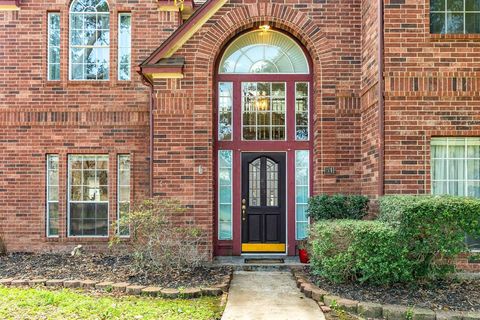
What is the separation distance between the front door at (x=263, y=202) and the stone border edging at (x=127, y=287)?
199 centimetres

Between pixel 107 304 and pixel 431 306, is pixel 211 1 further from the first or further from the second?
pixel 431 306

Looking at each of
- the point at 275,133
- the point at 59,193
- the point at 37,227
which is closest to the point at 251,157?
the point at 275,133

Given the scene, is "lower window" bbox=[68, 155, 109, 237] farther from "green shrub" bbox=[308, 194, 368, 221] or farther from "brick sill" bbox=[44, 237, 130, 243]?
"green shrub" bbox=[308, 194, 368, 221]

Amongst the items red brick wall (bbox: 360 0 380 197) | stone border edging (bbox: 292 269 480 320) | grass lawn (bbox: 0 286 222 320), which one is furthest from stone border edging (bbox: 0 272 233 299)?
red brick wall (bbox: 360 0 380 197)

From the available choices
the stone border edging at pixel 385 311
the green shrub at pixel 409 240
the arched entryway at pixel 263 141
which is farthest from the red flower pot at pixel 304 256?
the stone border edging at pixel 385 311

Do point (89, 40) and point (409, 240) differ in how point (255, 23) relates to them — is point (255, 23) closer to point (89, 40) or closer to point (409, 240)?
point (89, 40)

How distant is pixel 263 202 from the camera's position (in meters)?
9.98

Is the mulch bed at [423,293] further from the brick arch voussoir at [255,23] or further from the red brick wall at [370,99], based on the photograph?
the brick arch voussoir at [255,23]

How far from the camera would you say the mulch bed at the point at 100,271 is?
771cm

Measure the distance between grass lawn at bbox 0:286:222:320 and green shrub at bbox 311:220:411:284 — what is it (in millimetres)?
1894

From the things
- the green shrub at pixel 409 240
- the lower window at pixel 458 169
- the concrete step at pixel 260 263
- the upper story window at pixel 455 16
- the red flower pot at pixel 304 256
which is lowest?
the concrete step at pixel 260 263

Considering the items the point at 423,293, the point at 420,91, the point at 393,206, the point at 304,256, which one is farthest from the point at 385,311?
the point at 420,91

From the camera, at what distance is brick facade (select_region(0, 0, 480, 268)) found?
8070mm

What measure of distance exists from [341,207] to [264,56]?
3710 millimetres
